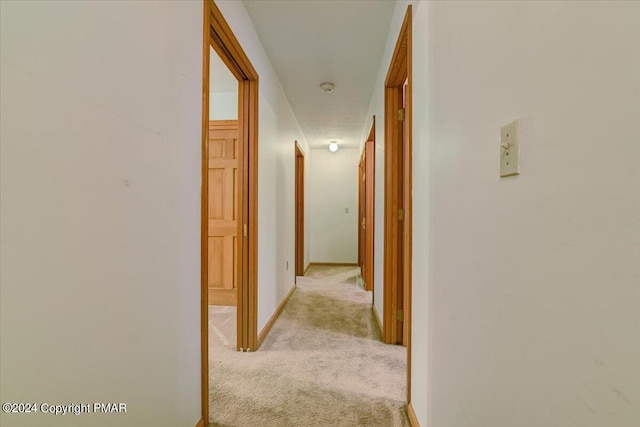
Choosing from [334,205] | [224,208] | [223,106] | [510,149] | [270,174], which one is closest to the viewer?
[510,149]

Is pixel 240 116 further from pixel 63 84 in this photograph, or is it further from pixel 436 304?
pixel 436 304

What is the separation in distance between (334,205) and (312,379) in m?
4.92

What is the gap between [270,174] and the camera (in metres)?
3.01

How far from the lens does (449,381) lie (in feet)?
3.50

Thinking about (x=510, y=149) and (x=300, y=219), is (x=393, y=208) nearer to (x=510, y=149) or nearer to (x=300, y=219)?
(x=510, y=149)

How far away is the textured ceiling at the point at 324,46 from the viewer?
215 cm

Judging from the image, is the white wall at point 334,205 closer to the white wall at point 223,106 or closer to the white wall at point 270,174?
the white wall at point 270,174

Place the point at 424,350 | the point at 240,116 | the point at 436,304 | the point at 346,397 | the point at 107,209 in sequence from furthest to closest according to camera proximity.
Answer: the point at 240,116 → the point at 346,397 → the point at 424,350 → the point at 436,304 → the point at 107,209

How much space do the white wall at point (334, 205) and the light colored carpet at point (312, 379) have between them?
3.58 metres

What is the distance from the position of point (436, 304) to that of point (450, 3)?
3.53 ft

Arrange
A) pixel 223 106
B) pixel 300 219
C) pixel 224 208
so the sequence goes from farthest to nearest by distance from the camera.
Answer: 1. pixel 300 219
2. pixel 223 106
3. pixel 224 208

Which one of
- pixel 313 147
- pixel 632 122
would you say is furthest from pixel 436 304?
pixel 313 147

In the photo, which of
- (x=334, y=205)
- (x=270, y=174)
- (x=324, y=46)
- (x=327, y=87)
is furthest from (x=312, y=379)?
(x=334, y=205)

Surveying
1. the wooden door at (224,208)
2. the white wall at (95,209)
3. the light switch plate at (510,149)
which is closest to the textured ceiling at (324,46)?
the wooden door at (224,208)
